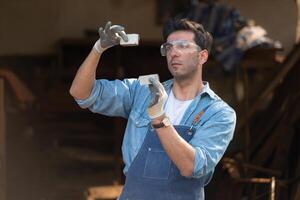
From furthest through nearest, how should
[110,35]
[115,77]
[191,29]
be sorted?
[115,77], [191,29], [110,35]

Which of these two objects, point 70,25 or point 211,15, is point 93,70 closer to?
point 211,15

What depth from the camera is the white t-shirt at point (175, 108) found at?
11.0 feet

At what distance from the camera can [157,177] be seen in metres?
3.30

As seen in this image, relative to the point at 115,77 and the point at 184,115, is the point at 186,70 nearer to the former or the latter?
the point at 184,115

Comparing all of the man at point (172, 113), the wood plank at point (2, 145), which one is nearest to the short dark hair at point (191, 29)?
the man at point (172, 113)

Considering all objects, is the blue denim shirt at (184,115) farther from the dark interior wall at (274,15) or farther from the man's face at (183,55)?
the dark interior wall at (274,15)

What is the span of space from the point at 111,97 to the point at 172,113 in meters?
0.35

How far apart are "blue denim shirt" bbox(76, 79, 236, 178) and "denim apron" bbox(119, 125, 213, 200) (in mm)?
54

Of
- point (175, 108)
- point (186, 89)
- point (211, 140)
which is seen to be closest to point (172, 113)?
point (175, 108)

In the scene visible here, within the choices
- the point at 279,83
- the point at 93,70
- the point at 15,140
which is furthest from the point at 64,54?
the point at 93,70

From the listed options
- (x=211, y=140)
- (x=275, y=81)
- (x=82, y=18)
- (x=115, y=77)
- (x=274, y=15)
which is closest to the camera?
(x=211, y=140)

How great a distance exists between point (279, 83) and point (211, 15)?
1.00 metres

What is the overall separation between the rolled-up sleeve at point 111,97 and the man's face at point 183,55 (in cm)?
32

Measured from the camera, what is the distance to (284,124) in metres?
5.95
